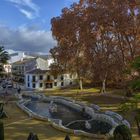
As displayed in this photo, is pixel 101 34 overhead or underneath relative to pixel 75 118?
overhead

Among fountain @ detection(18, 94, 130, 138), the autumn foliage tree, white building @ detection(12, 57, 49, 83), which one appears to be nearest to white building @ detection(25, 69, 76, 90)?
white building @ detection(12, 57, 49, 83)

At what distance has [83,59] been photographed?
68.8m

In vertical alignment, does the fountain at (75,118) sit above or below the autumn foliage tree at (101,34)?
below

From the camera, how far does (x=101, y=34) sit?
58.6 m

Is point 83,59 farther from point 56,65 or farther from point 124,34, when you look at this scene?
point 124,34

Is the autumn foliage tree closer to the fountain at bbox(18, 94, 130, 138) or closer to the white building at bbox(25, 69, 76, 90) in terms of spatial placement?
the fountain at bbox(18, 94, 130, 138)

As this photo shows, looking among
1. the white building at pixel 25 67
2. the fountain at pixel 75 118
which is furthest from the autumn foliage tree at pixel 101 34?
the white building at pixel 25 67

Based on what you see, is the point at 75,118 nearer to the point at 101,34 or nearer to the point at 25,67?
the point at 101,34

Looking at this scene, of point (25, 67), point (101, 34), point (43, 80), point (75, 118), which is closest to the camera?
point (75, 118)

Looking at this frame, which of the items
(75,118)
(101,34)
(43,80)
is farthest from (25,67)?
(75,118)

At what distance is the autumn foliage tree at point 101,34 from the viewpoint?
53.7m

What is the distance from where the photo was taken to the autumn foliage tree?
176ft

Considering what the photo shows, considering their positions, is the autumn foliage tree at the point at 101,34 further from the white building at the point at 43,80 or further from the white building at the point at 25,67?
the white building at the point at 25,67

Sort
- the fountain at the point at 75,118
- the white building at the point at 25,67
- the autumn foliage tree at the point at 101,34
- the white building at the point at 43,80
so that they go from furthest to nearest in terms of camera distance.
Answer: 1. the white building at the point at 25,67
2. the white building at the point at 43,80
3. the autumn foliage tree at the point at 101,34
4. the fountain at the point at 75,118
